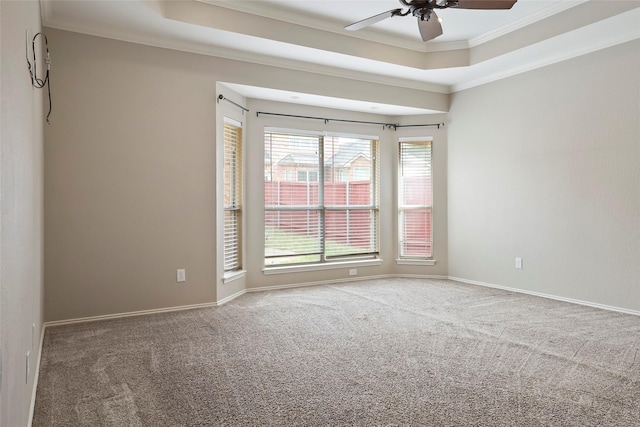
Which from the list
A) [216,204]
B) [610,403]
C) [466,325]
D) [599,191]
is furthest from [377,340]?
[599,191]

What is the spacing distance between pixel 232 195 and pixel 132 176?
1.28m

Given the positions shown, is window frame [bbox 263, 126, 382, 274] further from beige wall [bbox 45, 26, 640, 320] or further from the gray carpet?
the gray carpet

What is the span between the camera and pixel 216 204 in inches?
177

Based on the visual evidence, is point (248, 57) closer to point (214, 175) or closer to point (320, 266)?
point (214, 175)

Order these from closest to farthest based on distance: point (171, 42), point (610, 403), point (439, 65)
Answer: point (610, 403) < point (171, 42) < point (439, 65)

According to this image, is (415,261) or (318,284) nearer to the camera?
(318,284)

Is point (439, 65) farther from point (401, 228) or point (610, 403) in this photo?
point (610, 403)

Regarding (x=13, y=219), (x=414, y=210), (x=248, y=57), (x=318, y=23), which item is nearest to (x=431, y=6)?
(x=318, y=23)

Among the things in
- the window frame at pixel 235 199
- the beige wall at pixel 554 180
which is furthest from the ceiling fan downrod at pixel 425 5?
the window frame at pixel 235 199

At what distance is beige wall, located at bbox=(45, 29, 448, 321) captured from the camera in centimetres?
378

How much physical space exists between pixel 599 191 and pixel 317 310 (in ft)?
10.7

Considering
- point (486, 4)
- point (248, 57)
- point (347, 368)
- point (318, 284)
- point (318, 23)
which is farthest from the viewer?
point (318, 284)

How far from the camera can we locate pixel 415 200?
6270 mm

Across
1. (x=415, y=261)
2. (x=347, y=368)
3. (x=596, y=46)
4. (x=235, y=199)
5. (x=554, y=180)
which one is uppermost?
(x=596, y=46)
